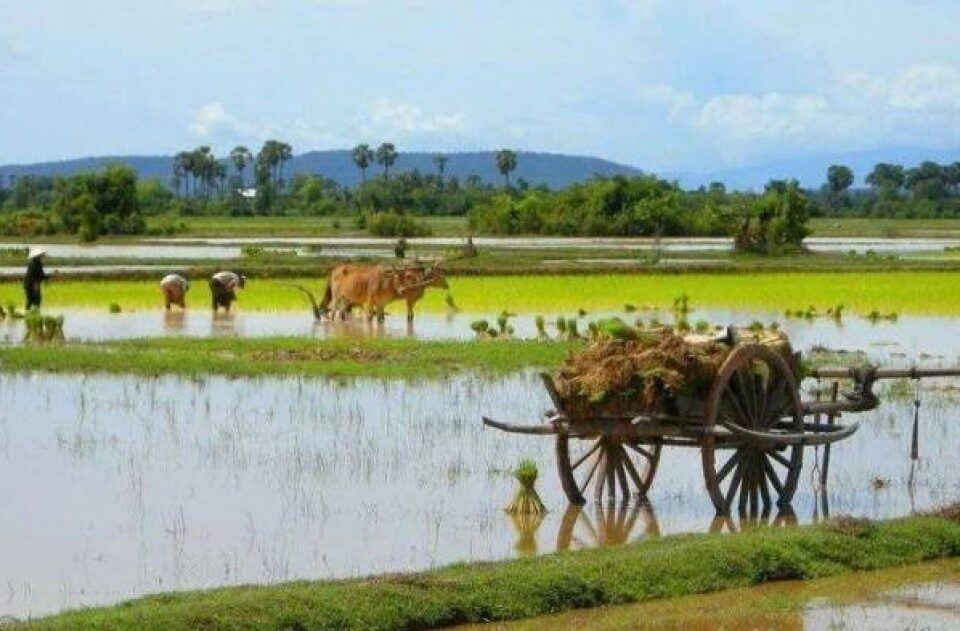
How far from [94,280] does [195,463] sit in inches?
803

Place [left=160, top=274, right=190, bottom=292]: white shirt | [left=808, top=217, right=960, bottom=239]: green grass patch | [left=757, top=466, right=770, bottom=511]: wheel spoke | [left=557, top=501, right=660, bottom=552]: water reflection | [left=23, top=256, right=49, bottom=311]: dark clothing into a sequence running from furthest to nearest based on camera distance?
[left=808, top=217, right=960, bottom=239]: green grass patch, [left=160, top=274, right=190, bottom=292]: white shirt, [left=23, top=256, right=49, bottom=311]: dark clothing, [left=757, top=466, right=770, bottom=511]: wheel spoke, [left=557, top=501, right=660, bottom=552]: water reflection

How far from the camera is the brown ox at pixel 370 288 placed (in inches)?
989

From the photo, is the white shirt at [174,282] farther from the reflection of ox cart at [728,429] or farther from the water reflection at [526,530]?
the water reflection at [526,530]

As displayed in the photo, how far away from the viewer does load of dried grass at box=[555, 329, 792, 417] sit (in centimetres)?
995

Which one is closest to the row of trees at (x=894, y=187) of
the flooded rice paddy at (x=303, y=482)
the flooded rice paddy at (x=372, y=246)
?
the flooded rice paddy at (x=372, y=246)

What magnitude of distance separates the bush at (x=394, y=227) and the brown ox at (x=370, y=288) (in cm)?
3482

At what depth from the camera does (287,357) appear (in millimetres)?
18547

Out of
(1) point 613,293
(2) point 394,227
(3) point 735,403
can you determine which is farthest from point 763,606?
(2) point 394,227

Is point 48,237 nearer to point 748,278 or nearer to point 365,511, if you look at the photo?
point 748,278

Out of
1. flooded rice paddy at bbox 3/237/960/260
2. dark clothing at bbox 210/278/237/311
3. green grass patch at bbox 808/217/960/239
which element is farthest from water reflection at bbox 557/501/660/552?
green grass patch at bbox 808/217/960/239

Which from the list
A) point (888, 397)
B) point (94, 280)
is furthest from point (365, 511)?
point (94, 280)

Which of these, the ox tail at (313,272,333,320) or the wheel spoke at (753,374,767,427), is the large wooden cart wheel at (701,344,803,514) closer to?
the wheel spoke at (753,374,767,427)

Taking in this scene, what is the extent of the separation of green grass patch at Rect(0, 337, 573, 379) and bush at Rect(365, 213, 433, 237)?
4077 centimetres

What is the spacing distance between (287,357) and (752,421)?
29.3 ft
